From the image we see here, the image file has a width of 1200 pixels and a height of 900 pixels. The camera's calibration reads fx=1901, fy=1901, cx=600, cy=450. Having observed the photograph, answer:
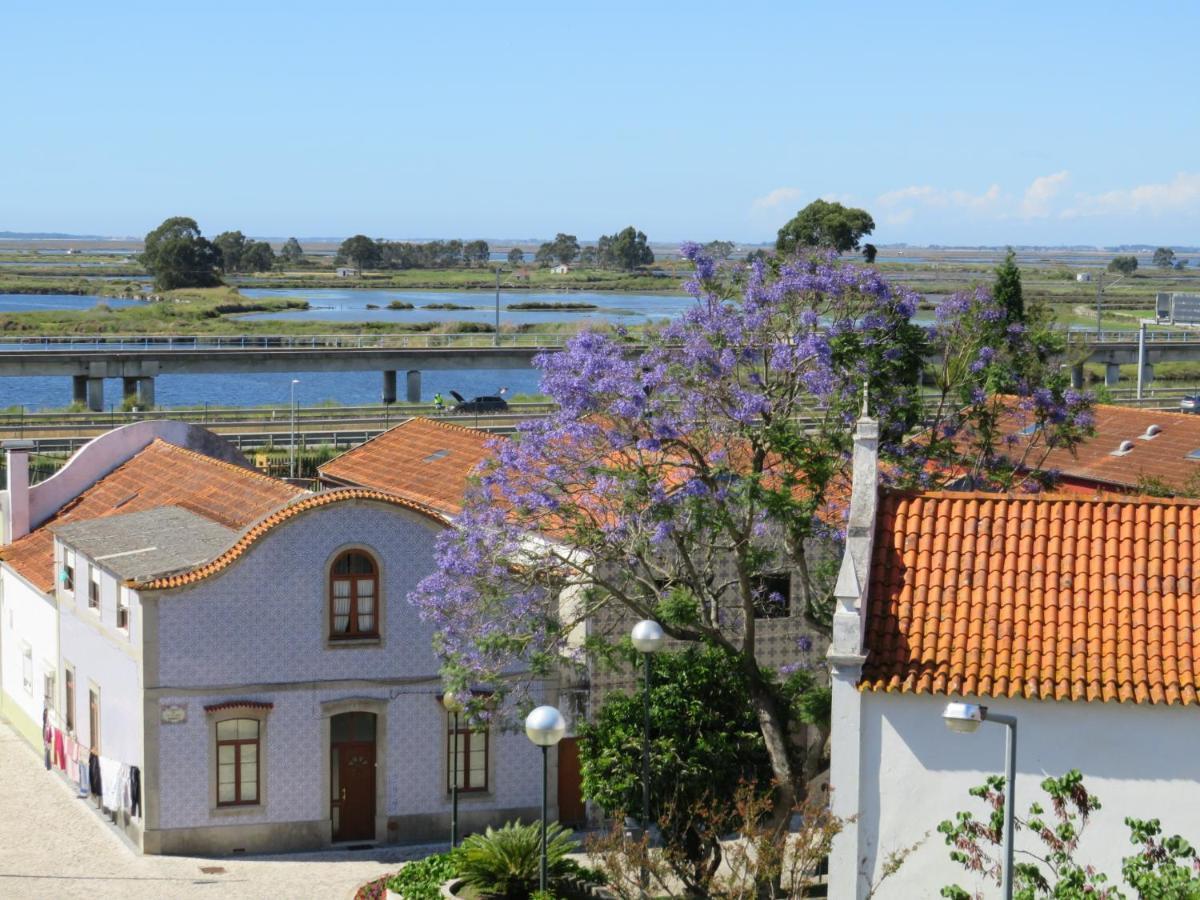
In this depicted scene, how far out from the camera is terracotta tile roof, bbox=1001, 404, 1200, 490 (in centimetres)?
4638

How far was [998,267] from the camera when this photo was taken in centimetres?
4856

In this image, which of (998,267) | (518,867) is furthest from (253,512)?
(998,267)

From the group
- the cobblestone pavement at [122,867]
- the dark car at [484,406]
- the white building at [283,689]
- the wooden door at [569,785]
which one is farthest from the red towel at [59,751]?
the dark car at [484,406]

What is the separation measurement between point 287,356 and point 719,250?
7861 cm

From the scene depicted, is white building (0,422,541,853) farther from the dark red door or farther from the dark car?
the dark car

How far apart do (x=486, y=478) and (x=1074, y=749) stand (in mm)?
9324

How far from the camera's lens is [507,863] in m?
24.1

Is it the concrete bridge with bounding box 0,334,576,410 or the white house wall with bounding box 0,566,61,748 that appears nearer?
the white house wall with bounding box 0,566,61,748

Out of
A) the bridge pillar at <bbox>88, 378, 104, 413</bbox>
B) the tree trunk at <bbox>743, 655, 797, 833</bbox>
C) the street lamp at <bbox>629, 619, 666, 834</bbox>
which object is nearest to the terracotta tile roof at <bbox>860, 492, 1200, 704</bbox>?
the street lamp at <bbox>629, 619, 666, 834</bbox>

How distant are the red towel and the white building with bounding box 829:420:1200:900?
16.2 metres

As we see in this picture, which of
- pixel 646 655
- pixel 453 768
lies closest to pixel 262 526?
pixel 453 768

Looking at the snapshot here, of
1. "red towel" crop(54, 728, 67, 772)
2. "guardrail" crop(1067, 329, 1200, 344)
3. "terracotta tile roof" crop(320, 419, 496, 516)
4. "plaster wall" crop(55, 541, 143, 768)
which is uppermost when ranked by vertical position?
"terracotta tile roof" crop(320, 419, 496, 516)

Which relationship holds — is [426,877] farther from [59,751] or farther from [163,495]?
[163,495]

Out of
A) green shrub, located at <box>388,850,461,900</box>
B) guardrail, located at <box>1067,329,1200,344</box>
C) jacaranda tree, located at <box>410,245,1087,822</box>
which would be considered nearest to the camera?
green shrub, located at <box>388,850,461,900</box>
